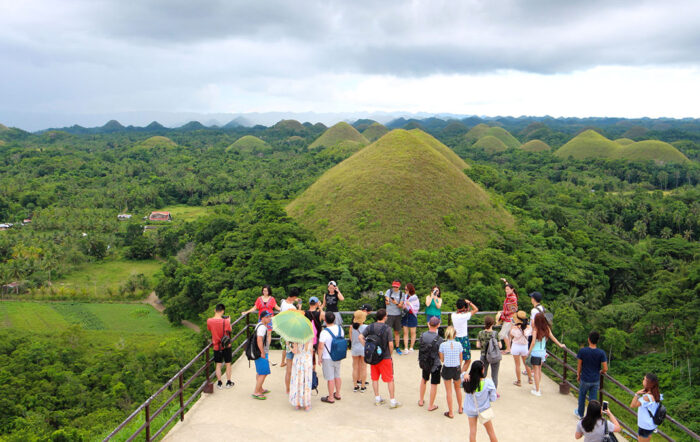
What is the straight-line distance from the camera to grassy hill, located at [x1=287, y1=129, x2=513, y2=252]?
28.0 m

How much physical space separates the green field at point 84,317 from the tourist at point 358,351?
939 inches

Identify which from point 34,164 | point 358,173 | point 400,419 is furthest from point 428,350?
point 34,164

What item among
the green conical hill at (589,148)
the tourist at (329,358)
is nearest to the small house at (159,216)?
the tourist at (329,358)

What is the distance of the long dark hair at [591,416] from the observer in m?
4.70

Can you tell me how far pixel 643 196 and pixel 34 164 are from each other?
307 ft

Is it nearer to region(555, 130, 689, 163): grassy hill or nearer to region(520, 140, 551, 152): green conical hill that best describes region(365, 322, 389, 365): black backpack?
region(555, 130, 689, 163): grassy hill

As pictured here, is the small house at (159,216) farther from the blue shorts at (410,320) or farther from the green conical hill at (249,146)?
the green conical hill at (249,146)

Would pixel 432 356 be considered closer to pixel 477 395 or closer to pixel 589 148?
pixel 477 395

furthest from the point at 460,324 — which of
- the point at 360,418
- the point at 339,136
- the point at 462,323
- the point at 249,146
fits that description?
the point at 249,146

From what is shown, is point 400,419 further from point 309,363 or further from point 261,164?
point 261,164

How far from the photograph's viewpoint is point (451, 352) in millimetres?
6344

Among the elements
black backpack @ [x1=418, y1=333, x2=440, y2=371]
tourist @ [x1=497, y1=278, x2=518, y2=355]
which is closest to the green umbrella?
black backpack @ [x1=418, y1=333, x2=440, y2=371]

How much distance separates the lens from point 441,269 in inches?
924

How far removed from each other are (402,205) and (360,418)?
2429 centimetres
